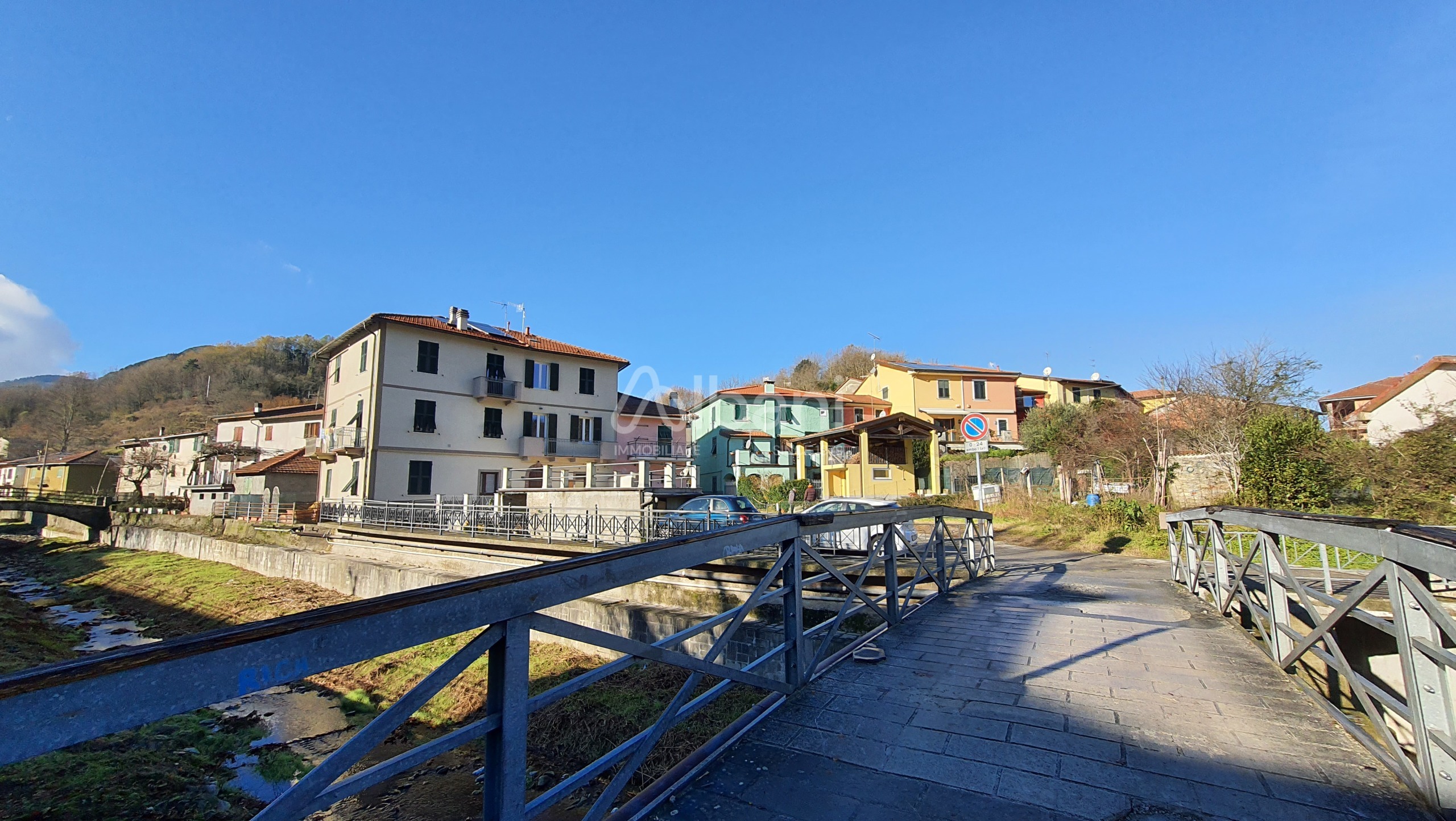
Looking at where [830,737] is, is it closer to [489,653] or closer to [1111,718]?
[1111,718]

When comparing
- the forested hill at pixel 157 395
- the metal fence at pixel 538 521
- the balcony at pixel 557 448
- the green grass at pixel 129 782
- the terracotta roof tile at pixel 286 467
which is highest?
the forested hill at pixel 157 395

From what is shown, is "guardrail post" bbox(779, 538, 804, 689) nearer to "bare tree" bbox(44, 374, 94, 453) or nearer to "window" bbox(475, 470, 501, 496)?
"window" bbox(475, 470, 501, 496)

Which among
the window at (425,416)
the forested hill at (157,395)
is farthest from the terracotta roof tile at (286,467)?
the forested hill at (157,395)

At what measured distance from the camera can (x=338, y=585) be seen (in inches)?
755

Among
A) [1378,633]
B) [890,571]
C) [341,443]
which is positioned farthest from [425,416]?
[1378,633]

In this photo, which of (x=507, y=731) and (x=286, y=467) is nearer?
(x=507, y=731)

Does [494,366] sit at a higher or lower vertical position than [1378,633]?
higher

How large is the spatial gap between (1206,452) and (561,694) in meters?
20.6

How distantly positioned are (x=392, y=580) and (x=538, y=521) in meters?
4.22

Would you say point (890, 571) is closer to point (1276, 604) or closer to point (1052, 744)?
point (1052, 744)

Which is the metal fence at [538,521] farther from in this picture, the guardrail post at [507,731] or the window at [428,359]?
the guardrail post at [507,731]

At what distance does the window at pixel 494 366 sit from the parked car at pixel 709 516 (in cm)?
1702

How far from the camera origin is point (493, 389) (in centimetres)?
2864

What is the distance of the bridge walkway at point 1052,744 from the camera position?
2.69m
